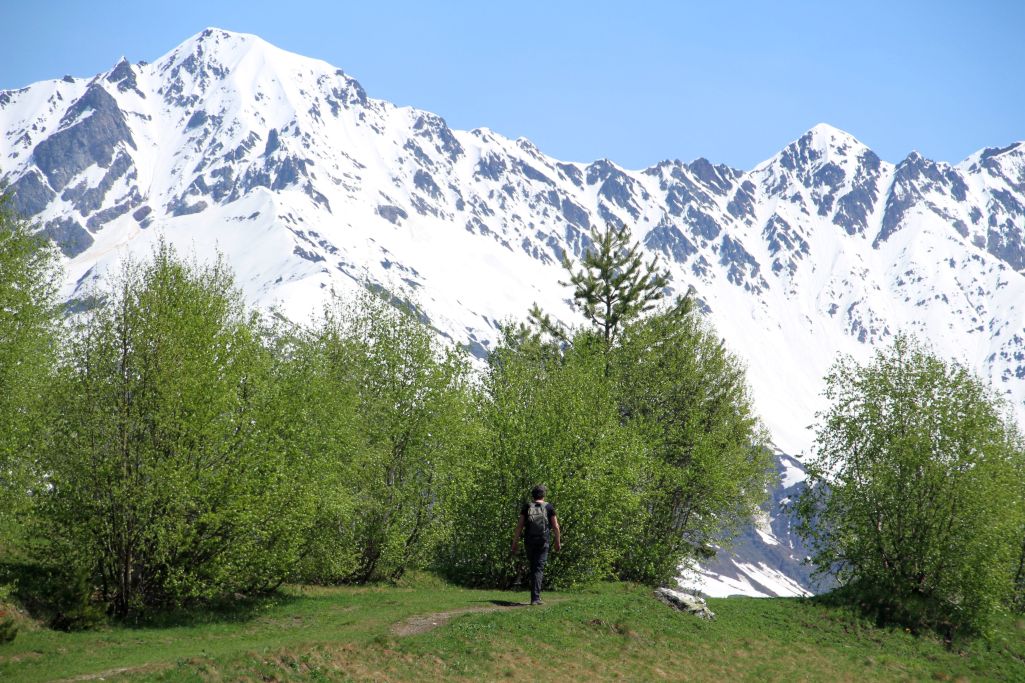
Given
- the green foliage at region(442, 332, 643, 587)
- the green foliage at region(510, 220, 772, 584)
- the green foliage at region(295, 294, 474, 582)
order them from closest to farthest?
the green foliage at region(442, 332, 643, 587) → the green foliage at region(295, 294, 474, 582) → the green foliage at region(510, 220, 772, 584)

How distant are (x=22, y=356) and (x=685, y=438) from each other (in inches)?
1340

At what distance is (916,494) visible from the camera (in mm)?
43875

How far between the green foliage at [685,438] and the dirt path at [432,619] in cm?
1724

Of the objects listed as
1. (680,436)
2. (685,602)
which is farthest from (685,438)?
(685,602)

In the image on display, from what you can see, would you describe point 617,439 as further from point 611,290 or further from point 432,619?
point 611,290

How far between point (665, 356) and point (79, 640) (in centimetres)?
3679

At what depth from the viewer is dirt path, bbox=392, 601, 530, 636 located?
28.9m

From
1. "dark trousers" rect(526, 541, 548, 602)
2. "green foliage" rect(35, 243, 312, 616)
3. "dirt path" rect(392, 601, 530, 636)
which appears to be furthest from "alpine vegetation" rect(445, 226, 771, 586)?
"green foliage" rect(35, 243, 312, 616)

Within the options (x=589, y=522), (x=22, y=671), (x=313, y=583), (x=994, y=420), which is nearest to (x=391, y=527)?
(x=313, y=583)

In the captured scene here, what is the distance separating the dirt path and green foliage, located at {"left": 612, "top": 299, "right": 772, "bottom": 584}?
17.2m

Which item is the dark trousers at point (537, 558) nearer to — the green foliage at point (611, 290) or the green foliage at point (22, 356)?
the green foliage at point (22, 356)

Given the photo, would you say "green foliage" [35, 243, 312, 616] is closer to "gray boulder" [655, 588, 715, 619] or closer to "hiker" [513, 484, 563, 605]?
"hiker" [513, 484, 563, 605]

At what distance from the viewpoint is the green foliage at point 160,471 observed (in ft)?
103

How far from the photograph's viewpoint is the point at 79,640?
93.5 feet
